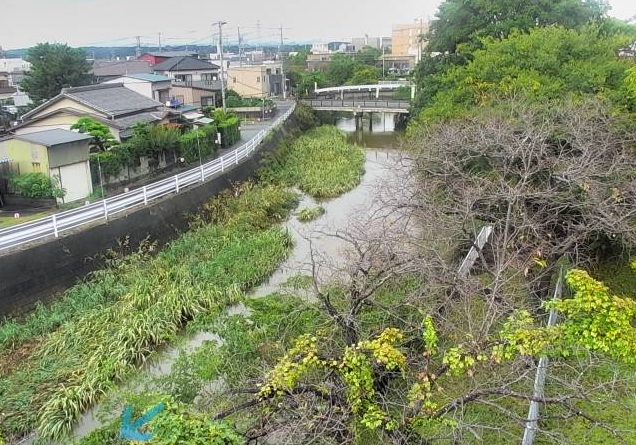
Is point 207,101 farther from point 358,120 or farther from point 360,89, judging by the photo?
point 360,89

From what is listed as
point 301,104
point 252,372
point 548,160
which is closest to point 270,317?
point 252,372

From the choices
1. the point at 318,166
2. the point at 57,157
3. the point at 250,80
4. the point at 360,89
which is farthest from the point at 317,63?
the point at 57,157

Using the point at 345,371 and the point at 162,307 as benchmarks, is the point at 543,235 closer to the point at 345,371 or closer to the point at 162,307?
the point at 345,371

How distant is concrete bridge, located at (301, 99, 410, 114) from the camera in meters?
→ 39.7

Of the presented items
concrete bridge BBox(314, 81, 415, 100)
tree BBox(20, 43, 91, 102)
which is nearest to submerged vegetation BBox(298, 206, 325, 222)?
tree BBox(20, 43, 91, 102)

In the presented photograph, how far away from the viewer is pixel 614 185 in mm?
10516

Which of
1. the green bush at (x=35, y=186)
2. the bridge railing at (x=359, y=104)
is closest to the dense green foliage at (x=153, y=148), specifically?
the green bush at (x=35, y=186)

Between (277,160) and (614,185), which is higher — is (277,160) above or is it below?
below

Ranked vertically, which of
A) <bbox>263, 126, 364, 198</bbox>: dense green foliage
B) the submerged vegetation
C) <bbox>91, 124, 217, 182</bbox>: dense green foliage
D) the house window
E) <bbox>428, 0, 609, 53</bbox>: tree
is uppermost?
<bbox>428, 0, 609, 53</bbox>: tree

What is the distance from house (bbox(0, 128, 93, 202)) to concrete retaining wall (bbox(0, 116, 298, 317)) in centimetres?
308

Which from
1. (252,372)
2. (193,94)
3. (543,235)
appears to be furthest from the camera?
(193,94)

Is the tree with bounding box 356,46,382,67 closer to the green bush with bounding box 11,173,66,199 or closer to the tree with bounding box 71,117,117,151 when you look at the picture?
the tree with bounding box 71,117,117,151

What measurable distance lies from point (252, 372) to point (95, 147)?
1466cm

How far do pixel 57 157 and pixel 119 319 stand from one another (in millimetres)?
7776
